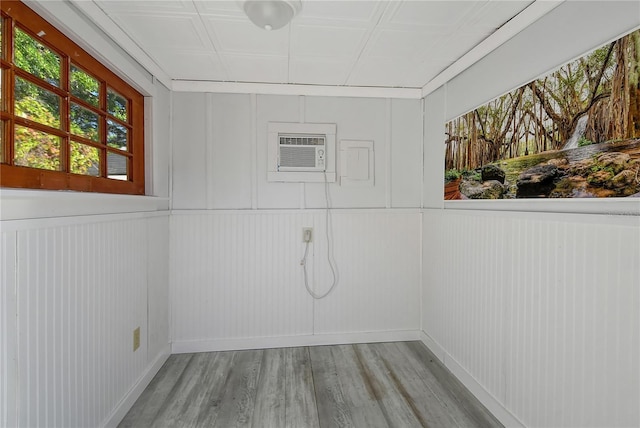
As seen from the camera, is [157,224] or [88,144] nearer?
[88,144]

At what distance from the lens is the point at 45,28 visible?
1.24 metres

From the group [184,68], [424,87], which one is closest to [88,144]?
[184,68]

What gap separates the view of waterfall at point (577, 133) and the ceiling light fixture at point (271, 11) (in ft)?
4.60

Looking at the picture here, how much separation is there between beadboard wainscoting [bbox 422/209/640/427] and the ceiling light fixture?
1583 mm

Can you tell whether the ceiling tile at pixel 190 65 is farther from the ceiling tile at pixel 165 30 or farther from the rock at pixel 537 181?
the rock at pixel 537 181

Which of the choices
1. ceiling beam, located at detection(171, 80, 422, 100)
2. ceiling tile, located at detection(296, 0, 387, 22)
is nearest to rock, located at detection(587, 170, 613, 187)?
ceiling tile, located at detection(296, 0, 387, 22)

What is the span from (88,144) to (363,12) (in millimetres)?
1667

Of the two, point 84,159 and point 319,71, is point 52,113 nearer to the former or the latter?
point 84,159

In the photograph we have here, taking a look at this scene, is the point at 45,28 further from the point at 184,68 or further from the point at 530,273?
the point at 530,273

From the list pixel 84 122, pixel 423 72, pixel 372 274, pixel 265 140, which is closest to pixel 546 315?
pixel 372 274

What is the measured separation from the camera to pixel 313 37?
1.68 metres

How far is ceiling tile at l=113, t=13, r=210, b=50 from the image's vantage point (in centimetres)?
151

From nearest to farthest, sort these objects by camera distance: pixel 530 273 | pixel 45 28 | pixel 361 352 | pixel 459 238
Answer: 1. pixel 45 28
2. pixel 530 273
3. pixel 459 238
4. pixel 361 352

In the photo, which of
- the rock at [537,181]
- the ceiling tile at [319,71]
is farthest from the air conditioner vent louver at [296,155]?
the rock at [537,181]
